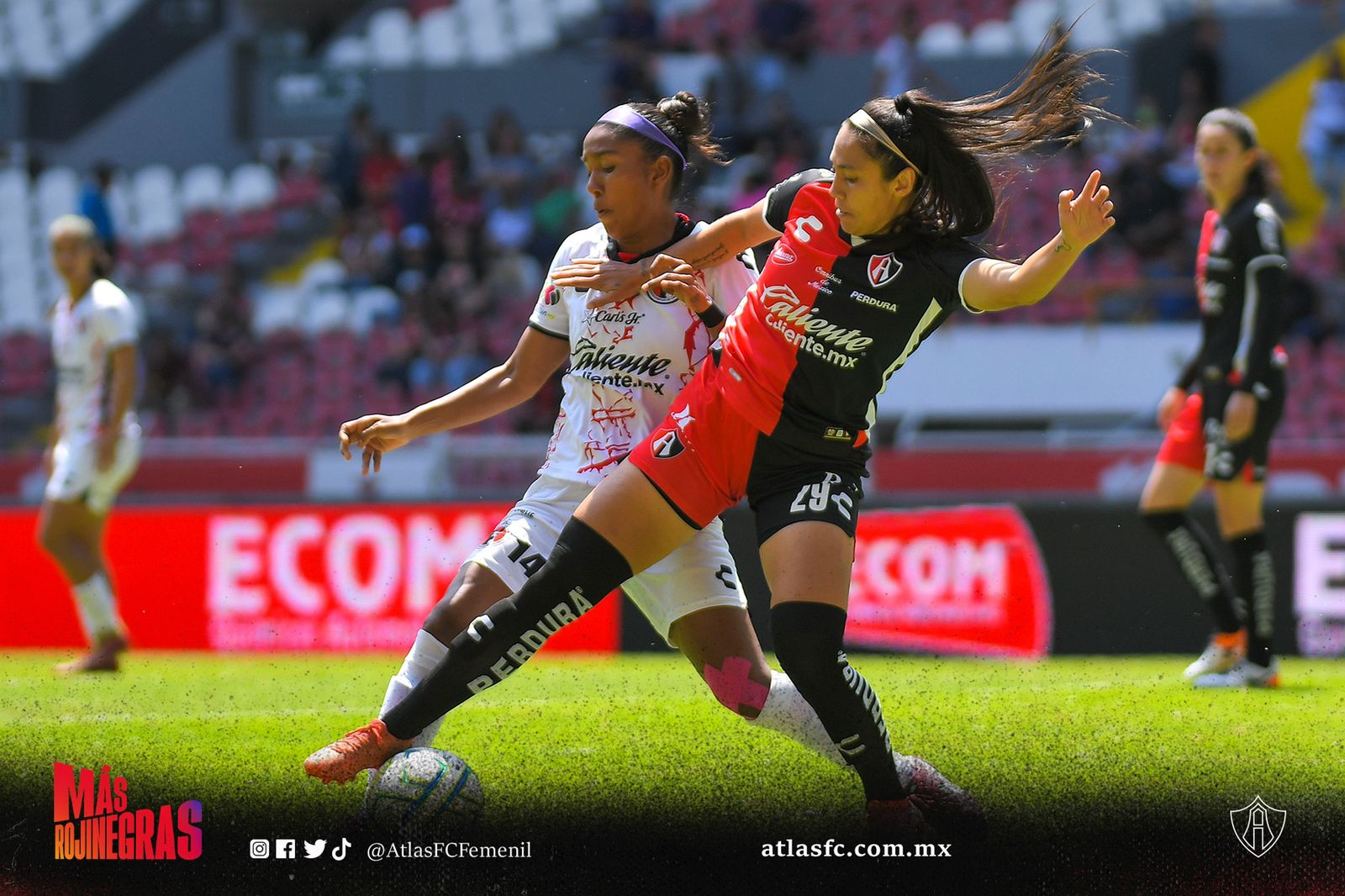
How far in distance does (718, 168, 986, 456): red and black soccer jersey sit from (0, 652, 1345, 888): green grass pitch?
1.12 metres

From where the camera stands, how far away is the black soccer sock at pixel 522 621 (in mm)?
4344

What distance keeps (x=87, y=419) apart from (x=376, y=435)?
4.78 meters

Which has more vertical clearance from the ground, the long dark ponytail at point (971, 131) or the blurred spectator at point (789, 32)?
the blurred spectator at point (789, 32)

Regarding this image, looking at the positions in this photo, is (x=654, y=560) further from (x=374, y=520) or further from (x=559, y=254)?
(x=374, y=520)

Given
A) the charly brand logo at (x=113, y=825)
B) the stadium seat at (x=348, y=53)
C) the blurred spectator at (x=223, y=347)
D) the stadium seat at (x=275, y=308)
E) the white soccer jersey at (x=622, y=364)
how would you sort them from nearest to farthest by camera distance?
the charly brand logo at (x=113, y=825) → the white soccer jersey at (x=622, y=364) → the blurred spectator at (x=223, y=347) → the stadium seat at (x=275, y=308) → the stadium seat at (x=348, y=53)

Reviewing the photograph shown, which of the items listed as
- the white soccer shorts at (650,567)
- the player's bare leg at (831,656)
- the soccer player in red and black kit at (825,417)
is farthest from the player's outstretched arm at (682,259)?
the player's bare leg at (831,656)

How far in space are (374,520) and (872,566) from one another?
328 cm

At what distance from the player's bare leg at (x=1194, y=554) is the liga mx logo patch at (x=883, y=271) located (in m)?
3.61

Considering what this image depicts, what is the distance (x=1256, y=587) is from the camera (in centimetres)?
732

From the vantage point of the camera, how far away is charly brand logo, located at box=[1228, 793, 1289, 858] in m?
4.26

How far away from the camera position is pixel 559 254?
498cm

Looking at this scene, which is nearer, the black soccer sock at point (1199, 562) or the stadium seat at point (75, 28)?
the black soccer sock at point (1199, 562)

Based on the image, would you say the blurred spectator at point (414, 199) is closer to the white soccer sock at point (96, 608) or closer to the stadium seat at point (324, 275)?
the stadium seat at point (324, 275)

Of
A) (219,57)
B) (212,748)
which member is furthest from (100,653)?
(219,57)
